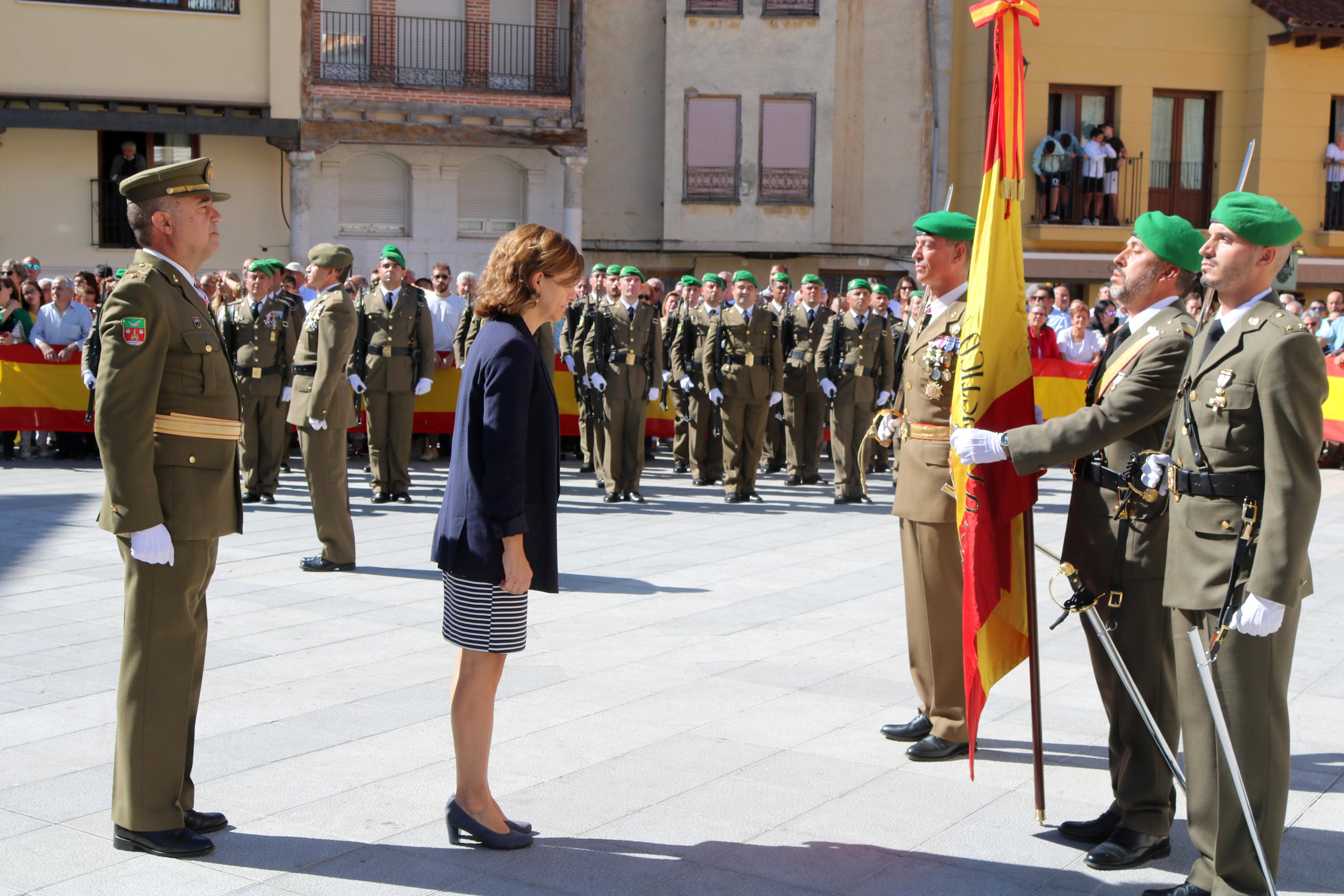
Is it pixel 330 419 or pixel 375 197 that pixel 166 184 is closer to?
pixel 330 419

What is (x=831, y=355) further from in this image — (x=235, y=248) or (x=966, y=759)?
(x=235, y=248)

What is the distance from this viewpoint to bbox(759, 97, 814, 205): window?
2555 centimetres

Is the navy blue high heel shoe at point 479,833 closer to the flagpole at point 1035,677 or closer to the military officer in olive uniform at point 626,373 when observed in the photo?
the flagpole at point 1035,677

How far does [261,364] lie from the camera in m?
11.6

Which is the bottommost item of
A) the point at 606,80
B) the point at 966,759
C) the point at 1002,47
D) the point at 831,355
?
the point at 966,759

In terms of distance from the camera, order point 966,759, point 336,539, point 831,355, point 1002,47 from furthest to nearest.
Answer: point 831,355
point 336,539
point 966,759
point 1002,47

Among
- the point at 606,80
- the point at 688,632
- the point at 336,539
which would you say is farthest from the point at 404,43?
the point at 688,632

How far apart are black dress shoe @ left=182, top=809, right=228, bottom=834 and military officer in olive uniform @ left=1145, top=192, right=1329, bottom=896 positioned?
2.86 metres

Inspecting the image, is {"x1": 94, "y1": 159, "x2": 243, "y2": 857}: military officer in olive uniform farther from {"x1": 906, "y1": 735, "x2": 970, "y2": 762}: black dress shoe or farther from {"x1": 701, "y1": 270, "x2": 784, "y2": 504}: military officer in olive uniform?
{"x1": 701, "y1": 270, "x2": 784, "y2": 504}: military officer in olive uniform

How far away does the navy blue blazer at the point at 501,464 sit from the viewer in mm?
4043

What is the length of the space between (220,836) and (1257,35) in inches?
990

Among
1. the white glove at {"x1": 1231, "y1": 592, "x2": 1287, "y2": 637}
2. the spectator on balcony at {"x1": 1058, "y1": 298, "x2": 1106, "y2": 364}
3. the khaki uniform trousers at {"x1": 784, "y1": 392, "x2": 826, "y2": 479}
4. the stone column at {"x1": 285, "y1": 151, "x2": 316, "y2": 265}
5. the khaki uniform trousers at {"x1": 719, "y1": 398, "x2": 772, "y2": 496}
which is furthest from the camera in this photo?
the stone column at {"x1": 285, "y1": 151, "x2": 316, "y2": 265}

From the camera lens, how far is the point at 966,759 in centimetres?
532

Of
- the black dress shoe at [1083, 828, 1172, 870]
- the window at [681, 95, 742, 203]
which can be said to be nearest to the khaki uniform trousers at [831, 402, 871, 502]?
the black dress shoe at [1083, 828, 1172, 870]
